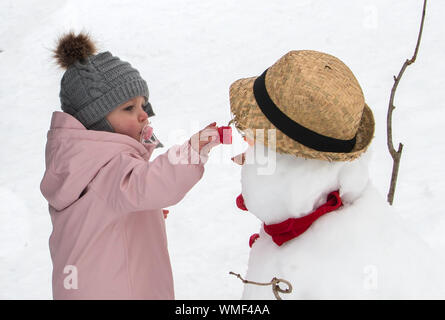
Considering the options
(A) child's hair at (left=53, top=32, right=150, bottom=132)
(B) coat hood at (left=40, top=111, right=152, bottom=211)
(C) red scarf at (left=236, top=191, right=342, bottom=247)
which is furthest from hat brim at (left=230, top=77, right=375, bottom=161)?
(A) child's hair at (left=53, top=32, right=150, bottom=132)

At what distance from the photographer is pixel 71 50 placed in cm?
164

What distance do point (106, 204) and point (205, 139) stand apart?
40 cm

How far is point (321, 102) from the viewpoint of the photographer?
3.16ft

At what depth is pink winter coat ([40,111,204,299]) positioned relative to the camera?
126 cm

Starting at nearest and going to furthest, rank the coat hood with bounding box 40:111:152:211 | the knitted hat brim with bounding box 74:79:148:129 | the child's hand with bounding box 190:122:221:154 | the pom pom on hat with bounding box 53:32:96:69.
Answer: the child's hand with bounding box 190:122:221:154, the coat hood with bounding box 40:111:152:211, the knitted hat brim with bounding box 74:79:148:129, the pom pom on hat with bounding box 53:32:96:69

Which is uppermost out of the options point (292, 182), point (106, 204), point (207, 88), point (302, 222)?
point (292, 182)

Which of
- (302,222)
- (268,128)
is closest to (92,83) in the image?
(268,128)

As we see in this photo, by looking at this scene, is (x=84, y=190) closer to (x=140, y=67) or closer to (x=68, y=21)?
(x=140, y=67)

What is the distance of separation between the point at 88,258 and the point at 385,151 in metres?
2.42

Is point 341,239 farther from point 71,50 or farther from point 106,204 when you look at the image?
point 71,50

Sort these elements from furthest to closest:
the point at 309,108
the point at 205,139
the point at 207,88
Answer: the point at 207,88 → the point at 205,139 → the point at 309,108

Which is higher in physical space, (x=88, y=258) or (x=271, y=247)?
(x=271, y=247)

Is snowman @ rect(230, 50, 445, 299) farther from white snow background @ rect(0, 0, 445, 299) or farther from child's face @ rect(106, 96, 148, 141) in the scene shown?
white snow background @ rect(0, 0, 445, 299)

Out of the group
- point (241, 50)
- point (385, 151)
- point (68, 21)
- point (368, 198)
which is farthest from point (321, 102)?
point (68, 21)
